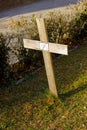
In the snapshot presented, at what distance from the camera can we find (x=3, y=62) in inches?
238

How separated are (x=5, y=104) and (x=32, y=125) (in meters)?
0.81

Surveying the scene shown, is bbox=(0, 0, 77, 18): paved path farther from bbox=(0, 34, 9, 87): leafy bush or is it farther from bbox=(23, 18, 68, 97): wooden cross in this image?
bbox=(23, 18, 68, 97): wooden cross

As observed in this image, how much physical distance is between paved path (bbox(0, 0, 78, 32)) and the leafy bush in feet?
20.1

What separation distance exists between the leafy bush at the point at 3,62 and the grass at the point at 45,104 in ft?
0.69

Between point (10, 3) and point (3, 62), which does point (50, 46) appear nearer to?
point (3, 62)

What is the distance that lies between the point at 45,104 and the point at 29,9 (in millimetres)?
11088

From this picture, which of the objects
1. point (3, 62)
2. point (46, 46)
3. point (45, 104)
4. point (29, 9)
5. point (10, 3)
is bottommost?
point (45, 104)

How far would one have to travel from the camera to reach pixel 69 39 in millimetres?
7914

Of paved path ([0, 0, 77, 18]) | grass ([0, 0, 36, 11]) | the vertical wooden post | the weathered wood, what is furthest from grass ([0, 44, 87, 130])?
grass ([0, 0, 36, 11])

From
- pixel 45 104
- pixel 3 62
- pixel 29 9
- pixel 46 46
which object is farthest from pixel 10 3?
pixel 46 46

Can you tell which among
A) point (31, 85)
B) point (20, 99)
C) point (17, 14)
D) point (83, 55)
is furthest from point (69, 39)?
point (17, 14)

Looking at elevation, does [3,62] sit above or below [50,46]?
below

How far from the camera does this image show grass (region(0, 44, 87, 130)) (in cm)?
476

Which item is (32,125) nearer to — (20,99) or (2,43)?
(20,99)
